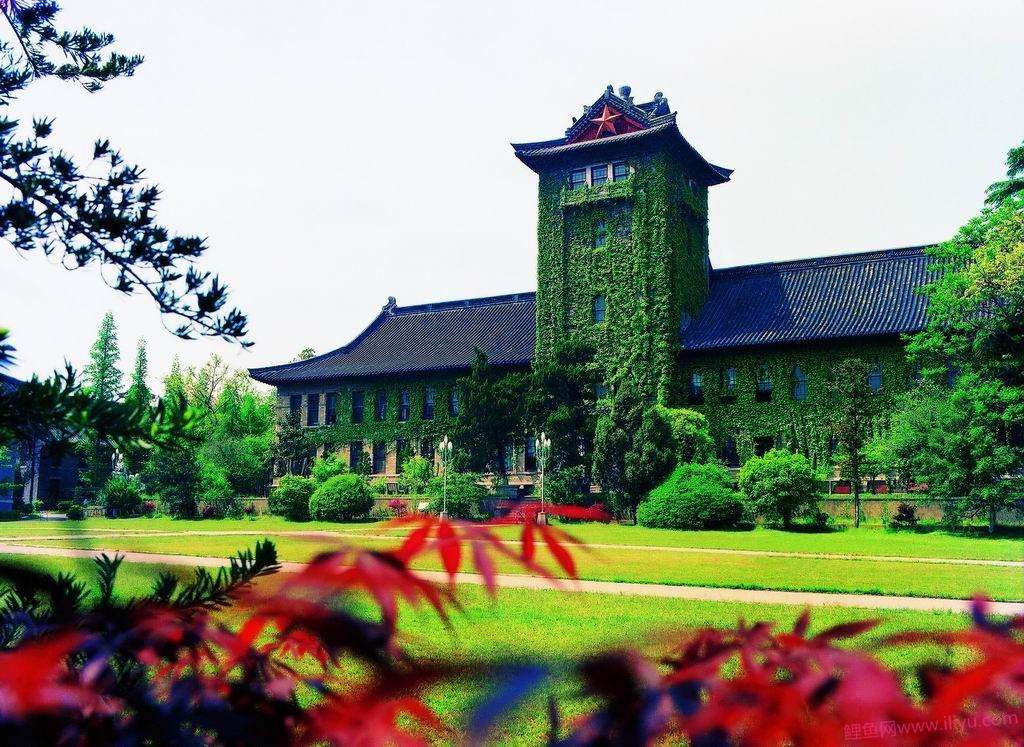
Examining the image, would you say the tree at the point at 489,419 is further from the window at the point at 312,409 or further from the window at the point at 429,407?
the window at the point at 312,409

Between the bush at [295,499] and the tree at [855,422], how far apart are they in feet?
57.8

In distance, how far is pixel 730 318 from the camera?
33.4 m

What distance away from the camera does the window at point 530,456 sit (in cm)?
3350

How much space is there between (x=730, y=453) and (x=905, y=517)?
8.74 meters

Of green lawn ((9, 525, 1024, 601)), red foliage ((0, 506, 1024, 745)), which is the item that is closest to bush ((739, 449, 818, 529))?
green lawn ((9, 525, 1024, 601))

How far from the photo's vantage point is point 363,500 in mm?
27297

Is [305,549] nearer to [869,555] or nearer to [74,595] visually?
[74,595]

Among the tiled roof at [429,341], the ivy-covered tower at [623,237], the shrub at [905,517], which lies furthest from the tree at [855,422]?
the tiled roof at [429,341]

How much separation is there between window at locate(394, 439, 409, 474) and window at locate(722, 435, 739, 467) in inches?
557

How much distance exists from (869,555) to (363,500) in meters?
17.2

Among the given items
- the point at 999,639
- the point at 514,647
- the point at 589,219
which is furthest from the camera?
the point at 589,219

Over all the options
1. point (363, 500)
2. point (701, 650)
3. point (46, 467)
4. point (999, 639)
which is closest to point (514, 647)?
point (701, 650)

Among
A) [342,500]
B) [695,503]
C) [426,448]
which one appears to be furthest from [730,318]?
[342,500]

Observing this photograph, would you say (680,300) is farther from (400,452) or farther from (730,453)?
(400,452)
